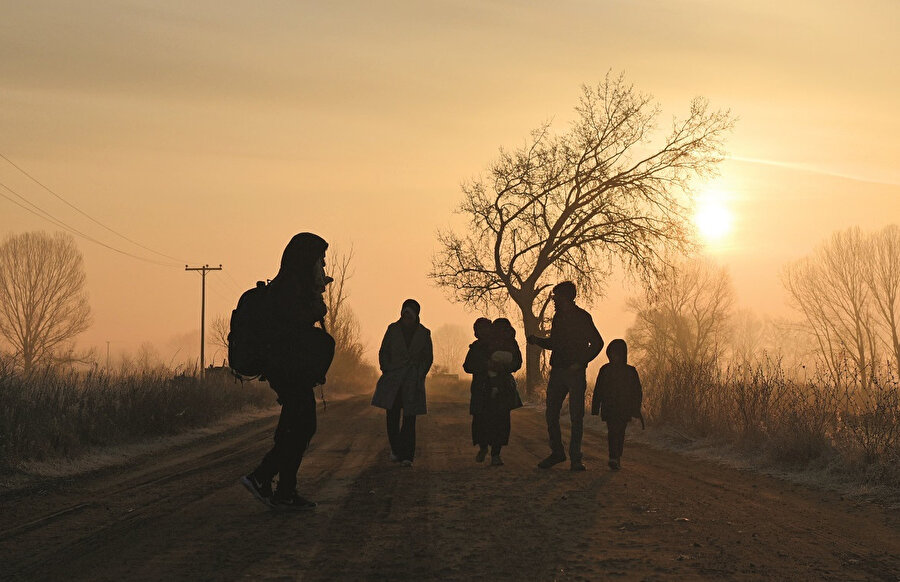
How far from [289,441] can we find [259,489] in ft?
1.62

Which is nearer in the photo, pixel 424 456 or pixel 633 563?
pixel 633 563

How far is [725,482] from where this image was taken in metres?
10.5

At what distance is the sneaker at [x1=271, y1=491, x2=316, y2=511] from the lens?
7.73 m

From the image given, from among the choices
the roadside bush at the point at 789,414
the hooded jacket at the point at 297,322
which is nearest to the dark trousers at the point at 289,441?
the hooded jacket at the point at 297,322

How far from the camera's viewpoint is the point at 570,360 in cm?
1165

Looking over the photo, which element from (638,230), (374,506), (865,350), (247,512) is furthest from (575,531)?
(865,350)

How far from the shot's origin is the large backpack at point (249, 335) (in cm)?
765

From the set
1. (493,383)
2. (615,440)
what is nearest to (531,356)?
(493,383)

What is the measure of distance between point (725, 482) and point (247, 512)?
5709 mm

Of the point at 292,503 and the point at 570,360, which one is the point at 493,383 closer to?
the point at 570,360

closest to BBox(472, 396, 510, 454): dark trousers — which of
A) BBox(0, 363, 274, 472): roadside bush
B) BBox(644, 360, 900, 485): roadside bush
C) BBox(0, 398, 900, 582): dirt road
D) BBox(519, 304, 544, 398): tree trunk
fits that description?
BBox(0, 398, 900, 582): dirt road

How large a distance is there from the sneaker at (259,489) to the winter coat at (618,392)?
558cm

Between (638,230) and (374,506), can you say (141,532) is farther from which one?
(638,230)

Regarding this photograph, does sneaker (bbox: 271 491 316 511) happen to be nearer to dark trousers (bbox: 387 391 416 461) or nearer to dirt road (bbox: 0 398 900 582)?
dirt road (bbox: 0 398 900 582)
